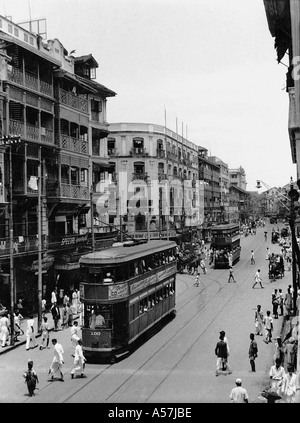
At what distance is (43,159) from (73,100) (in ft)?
18.9

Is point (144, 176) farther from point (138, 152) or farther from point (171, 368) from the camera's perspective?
point (171, 368)

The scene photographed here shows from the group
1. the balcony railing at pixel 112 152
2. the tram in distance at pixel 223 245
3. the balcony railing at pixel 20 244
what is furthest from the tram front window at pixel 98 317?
the balcony railing at pixel 112 152

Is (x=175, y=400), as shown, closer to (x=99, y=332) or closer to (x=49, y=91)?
(x=99, y=332)

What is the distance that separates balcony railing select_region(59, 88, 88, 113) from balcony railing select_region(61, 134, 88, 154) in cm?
223

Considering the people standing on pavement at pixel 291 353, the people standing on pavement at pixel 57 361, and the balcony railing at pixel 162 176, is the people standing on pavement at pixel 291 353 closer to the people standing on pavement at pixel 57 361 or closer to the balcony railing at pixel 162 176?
the people standing on pavement at pixel 57 361

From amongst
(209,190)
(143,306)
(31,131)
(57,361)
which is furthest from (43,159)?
(209,190)

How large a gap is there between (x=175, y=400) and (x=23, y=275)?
17.8m

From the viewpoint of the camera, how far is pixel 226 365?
59.8 ft

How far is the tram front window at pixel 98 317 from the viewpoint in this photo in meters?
19.5

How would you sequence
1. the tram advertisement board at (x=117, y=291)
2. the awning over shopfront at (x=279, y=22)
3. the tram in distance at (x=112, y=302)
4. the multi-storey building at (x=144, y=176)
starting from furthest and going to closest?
the multi-storey building at (x=144, y=176)
the tram advertisement board at (x=117, y=291)
the tram in distance at (x=112, y=302)
the awning over shopfront at (x=279, y=22)

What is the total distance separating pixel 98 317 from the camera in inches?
768

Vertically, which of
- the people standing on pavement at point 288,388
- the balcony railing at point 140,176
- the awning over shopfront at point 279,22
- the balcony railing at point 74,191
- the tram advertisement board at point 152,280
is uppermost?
the awning over shopfront at point 279,22

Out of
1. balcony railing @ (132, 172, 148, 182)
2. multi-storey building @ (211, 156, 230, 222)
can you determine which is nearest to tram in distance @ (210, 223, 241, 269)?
balcony railing @ (132, 172, 148, 182)

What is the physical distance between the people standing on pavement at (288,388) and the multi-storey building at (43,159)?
1461 cm
